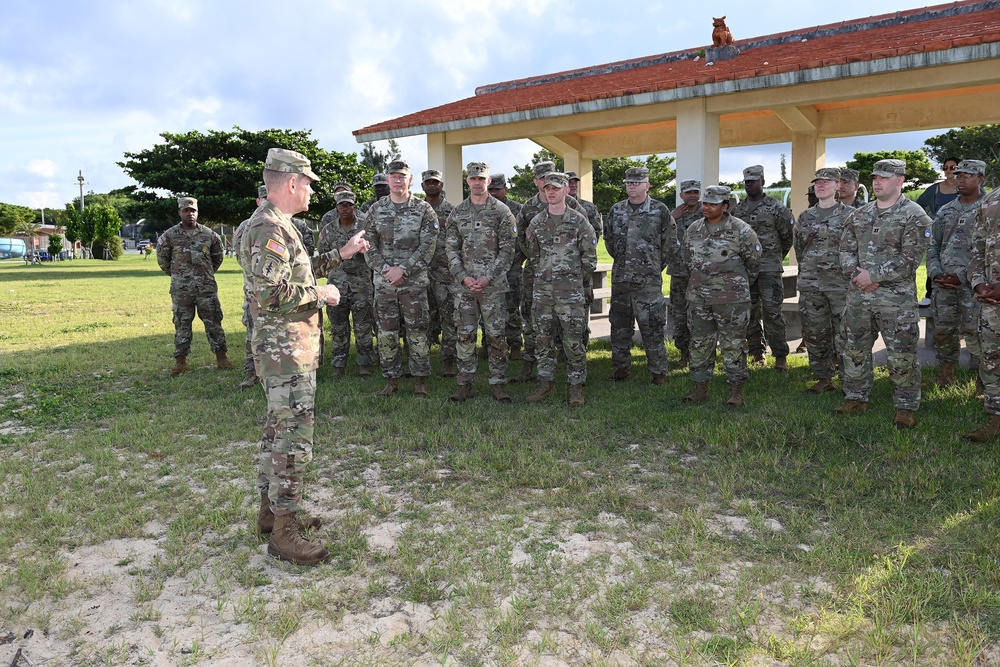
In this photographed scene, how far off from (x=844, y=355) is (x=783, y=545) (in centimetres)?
260

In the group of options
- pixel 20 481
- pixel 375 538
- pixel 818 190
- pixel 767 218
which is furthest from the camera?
pixel 767 218

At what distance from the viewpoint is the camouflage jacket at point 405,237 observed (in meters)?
6.41

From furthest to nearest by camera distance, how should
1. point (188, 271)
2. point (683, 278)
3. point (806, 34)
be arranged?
point (806, 34)
point (188, 271)
point (683, 278)

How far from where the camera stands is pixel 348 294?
293 inches

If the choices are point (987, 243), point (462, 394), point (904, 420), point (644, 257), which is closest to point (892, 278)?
point (987, 243)

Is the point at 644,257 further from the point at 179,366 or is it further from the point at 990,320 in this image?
the point at 179,366

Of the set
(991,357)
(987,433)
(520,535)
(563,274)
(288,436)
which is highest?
(563,274)

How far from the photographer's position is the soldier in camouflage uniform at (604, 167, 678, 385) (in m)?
6.78

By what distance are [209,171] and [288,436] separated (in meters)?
27.4

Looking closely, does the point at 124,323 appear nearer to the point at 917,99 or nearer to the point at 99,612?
the point at 99,612

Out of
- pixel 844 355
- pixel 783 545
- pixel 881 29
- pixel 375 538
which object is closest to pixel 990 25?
pixel 881 29

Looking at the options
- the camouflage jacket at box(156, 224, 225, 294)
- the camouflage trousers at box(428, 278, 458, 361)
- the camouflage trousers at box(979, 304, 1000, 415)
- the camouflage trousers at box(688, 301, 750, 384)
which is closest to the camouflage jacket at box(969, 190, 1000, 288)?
the camouflage trousers at box(979, 304, 1000, 415)

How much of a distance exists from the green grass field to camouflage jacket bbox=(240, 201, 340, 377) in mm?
990

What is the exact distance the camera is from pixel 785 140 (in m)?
14.1
